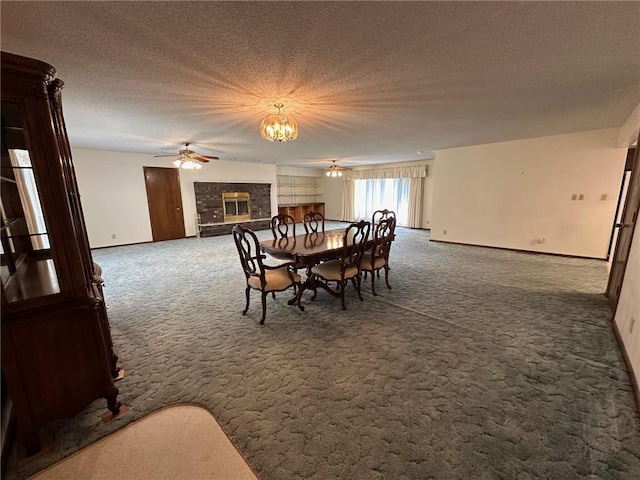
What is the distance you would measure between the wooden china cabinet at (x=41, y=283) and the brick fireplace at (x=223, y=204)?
597 cm

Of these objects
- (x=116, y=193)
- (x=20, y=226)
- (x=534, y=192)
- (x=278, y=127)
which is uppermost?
(x=278, y=127)

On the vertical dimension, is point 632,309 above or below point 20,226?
below

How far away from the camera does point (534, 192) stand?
4.98 m

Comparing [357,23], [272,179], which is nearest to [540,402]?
[357,23]

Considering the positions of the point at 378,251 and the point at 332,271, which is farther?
the point at 378,251

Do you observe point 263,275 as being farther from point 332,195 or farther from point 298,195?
point 332,195

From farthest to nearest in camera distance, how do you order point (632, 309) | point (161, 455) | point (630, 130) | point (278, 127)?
point (630, 130) < point (278, 127) < point (632, 309) < point (161, 455)

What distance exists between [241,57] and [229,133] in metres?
2.51

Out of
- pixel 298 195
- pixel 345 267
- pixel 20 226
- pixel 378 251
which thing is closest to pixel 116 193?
pixel 20 226

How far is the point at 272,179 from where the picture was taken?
8.70 meters

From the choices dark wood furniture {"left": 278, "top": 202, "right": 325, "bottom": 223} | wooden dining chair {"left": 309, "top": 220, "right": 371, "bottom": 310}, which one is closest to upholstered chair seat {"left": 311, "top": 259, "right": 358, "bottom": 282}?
wooden dining chair {"left": 309, "top": 220, "right": 371, "bottom": 310}

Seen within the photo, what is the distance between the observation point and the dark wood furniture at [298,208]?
9873 millimetres

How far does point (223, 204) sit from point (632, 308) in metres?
7.95

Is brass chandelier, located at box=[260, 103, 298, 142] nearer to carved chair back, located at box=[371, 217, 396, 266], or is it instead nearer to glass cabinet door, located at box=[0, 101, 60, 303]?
carved chair back, located at box=[371, 217, 396, 266]
